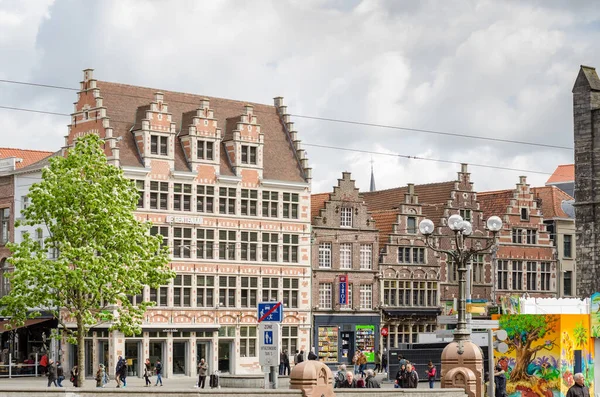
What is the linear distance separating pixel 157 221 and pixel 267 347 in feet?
124

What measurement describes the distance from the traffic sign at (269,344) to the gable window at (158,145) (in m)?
38.2

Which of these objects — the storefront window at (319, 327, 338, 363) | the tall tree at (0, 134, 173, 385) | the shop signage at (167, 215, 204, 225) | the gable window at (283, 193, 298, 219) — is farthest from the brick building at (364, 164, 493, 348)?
the tall tree at (0, 134, 173, 385)

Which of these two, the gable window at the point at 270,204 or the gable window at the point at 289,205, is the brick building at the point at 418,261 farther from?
the gable window at the point at 270,204

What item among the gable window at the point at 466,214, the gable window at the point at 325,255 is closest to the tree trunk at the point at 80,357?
the gable window at the point at 325,255

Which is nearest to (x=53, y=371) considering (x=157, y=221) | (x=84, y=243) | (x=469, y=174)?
(x=84, y=243)

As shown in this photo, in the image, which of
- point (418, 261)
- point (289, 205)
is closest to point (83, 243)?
point (289, 205)

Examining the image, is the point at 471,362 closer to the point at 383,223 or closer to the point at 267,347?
the point at 267,347

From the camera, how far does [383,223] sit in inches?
3051

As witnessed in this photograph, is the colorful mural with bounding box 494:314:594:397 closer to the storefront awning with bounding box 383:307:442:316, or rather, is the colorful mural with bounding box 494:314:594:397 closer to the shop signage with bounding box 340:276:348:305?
the shop signage with bounding box 340:276:348:305

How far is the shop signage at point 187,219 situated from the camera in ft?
214

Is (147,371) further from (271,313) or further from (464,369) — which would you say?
(271,313)

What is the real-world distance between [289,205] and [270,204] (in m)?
1.44

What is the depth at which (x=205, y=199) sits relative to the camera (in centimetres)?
6706

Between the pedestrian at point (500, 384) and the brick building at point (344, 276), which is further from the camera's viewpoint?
the brick building at point (344, 276)
